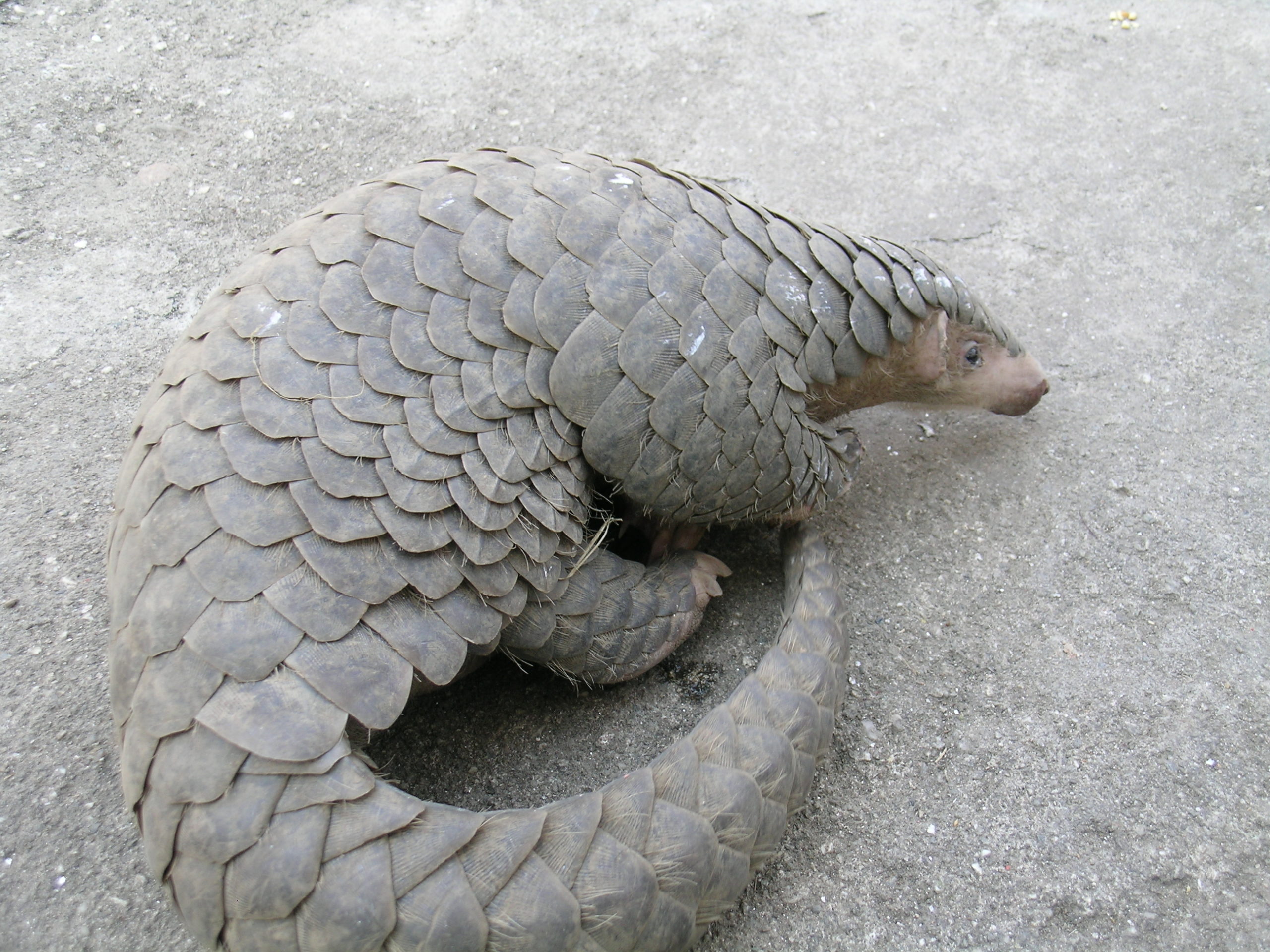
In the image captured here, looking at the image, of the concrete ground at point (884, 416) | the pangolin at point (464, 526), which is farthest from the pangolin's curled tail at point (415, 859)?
the concrete ground at point (884, 416)

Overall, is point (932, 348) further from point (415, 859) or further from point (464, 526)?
point (415, 859)

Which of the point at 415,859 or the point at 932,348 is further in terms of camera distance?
the point at 932,348

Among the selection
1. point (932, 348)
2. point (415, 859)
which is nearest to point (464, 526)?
point (415, 859)

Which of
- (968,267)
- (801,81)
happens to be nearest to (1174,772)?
(968,267)

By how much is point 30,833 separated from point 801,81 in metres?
4.31

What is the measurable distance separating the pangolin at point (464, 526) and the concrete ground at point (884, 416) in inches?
15.6

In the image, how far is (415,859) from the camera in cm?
173

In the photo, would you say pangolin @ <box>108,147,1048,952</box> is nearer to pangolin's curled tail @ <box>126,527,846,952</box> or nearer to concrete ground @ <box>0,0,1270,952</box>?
pangolin's curled tail @ <box>126,527,846,952</box>

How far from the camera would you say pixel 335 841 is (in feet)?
5.59

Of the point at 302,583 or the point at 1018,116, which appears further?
the point at 1018,116

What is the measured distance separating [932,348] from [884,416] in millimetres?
655

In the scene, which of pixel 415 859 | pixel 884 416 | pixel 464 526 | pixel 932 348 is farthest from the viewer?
pixel 884 416

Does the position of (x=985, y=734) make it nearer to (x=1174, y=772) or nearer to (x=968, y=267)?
(x=1174, y=772)

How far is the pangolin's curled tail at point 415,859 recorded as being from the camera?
5.50ft
